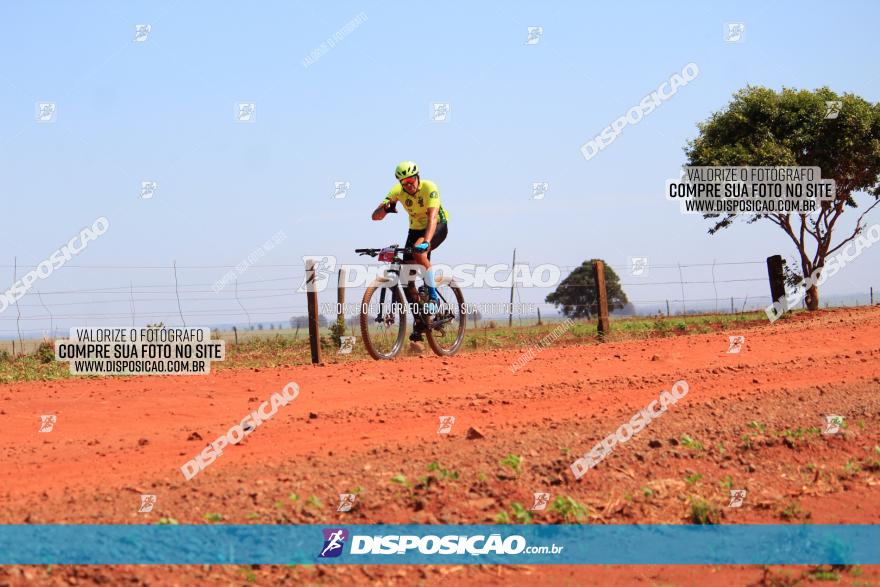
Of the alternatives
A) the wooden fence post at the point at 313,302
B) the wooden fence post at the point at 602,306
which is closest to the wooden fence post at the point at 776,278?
the wooden fence post at the point at 602,306

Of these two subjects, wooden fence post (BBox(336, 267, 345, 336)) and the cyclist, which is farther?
wooden fence post (BBox(336, 267, 345, 336))

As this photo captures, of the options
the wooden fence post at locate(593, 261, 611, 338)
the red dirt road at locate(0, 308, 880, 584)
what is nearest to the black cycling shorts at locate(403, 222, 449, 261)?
the red dirt road at locate(0, 308, 880, 584)

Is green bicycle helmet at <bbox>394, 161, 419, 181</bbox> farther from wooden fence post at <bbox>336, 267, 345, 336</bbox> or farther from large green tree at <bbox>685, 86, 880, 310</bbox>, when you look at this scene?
large green tree at <bbox>685, 86, 880, 310</bbox>

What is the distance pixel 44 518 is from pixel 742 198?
81.3ft

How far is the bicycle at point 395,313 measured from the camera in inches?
484

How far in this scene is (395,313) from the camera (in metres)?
12.7

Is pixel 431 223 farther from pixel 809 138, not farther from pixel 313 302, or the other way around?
pixel 809 138

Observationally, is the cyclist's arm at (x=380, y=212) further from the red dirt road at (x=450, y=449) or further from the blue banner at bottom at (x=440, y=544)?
the blue banner at bottom at (x=440, y=544)

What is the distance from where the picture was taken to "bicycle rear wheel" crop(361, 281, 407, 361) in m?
12.3

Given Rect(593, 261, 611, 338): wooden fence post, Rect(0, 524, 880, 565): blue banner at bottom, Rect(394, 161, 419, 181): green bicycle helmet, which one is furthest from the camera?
Rect(593, 261, 611, 338): wooden fence post

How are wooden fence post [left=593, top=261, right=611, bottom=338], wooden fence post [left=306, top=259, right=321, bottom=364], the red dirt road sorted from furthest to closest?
wooden fence post [left=593, top=261, right=611, bottom=338] < wooden fence post [left=306, top=259, right=321, bottom=364] < the red dirt road

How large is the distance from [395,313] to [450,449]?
18.8 feet

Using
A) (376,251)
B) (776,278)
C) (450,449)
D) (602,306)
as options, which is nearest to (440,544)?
(450,449)

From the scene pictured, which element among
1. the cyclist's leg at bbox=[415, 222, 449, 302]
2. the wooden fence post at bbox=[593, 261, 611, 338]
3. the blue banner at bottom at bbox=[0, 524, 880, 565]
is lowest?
the blue banner at bottom at bbox=[0, 524, 880, 565]
